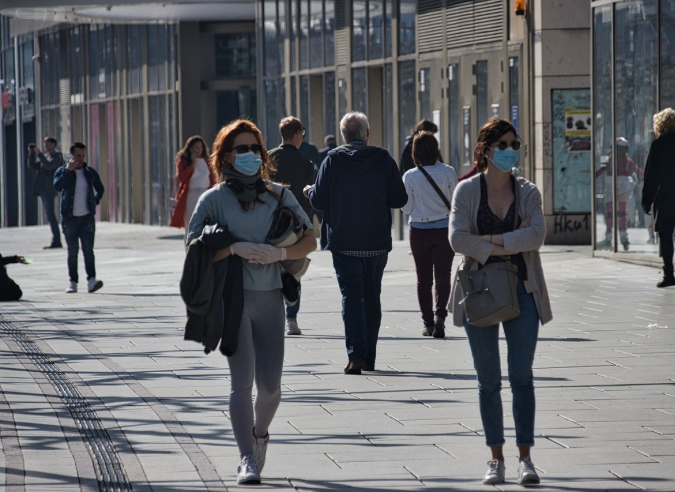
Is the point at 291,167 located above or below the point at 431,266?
above

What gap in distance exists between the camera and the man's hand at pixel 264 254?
608cm

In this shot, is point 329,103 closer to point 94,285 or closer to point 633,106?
point 633,106

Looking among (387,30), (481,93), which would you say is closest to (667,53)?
(481,93)

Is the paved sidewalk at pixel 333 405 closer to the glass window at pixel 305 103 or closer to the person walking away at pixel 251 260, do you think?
the person walking away at pixel 251 260

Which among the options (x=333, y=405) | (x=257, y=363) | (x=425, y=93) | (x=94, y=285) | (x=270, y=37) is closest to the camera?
(x=257, y=363)

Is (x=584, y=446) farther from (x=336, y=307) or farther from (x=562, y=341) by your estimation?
(x=336, y=307)

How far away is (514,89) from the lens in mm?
20609

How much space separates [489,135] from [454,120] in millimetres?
16273

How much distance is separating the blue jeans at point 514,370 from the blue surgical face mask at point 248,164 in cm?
114

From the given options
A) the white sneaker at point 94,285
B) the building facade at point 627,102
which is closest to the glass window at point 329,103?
the building facade at point 627,102

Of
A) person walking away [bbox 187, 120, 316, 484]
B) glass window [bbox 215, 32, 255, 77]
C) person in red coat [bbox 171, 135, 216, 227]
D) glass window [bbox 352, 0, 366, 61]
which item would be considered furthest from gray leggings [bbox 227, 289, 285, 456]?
glass window [bbox 215, 32, 255, 77]

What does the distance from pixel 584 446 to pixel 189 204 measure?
946cm

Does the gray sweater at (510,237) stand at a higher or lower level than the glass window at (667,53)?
lower

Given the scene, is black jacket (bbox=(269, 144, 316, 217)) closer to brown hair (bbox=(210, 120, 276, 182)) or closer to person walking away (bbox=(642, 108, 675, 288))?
person walking away (bbox=(642, 108, 675, 288))
